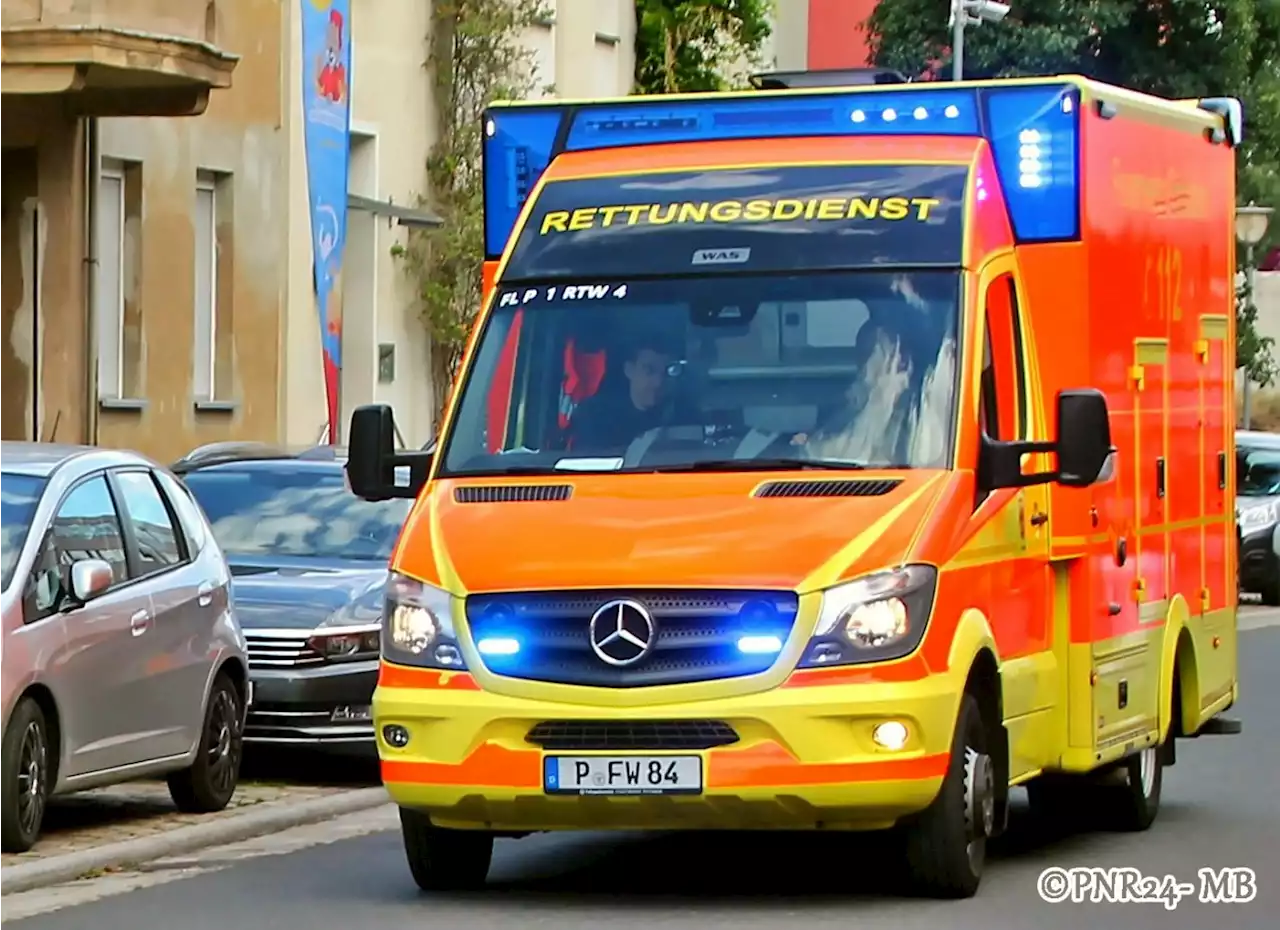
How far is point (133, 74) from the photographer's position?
26188 millimetres

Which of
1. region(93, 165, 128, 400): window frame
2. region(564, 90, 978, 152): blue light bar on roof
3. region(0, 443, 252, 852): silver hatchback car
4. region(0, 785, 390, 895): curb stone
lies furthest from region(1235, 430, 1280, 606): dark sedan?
region(564, 90, 978, 152): blue light bar on roof

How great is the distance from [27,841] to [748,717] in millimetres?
3558

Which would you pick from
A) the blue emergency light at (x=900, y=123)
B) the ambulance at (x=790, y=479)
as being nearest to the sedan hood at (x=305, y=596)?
the ambulance at (x=790, y=479)

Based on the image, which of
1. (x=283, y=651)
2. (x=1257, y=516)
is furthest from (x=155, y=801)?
(x=1257, y=516)

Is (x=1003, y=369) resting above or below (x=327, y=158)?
below

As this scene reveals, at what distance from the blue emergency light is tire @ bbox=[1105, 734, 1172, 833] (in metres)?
2.74

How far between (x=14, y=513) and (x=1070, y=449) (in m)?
4.55

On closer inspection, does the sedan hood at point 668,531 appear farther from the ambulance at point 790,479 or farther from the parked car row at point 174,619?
the parked car row at point 174,619

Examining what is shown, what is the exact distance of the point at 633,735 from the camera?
36.5ft

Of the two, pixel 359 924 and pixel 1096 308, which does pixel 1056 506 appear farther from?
pixel 359 924

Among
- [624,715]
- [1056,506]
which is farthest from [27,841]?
[1056,506]

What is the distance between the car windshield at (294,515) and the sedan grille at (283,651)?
1.42m

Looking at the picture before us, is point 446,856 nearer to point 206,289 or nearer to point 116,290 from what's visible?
point 116,290

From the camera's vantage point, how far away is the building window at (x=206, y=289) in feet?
105
